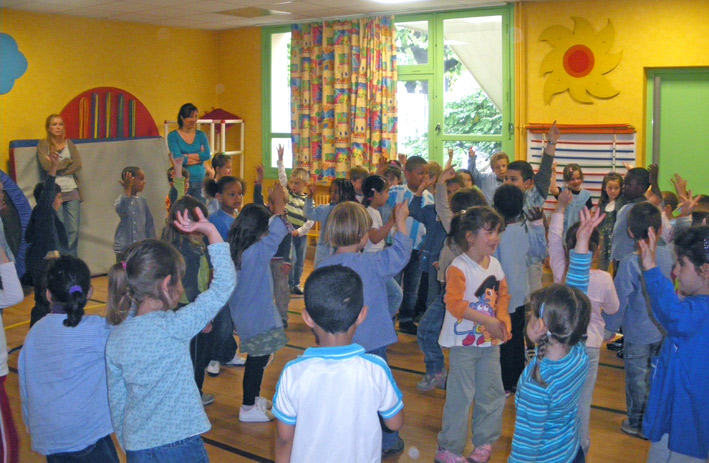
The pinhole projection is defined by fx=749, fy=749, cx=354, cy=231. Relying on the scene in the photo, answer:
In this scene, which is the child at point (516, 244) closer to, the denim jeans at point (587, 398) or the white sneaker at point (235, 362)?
the denim jeans at point (587, 398)

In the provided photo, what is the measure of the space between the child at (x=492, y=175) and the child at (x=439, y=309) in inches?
78.7

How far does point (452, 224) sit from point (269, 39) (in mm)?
7133

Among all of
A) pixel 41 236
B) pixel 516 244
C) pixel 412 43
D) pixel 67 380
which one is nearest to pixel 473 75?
pixel 412 43

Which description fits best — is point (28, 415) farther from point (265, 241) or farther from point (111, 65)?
point (111, 65)

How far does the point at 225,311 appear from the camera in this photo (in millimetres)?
4266

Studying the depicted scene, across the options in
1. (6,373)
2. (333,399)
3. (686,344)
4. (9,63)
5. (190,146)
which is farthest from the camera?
(9,63)

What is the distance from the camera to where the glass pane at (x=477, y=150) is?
8406 mm

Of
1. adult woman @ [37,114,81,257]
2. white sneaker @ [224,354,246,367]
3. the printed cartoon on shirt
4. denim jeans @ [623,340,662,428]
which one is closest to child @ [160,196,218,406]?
white sneaker @ [224,354,246,367]

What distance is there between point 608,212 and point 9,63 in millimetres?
6172

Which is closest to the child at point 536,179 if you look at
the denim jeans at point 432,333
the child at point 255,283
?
the denim jeans at point 432,333

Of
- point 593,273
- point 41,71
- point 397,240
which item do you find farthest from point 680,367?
point 41,71

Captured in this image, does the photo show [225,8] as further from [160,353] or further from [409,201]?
[160,353]

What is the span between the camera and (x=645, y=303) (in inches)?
141


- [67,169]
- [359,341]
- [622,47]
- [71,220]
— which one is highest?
[622,47]
